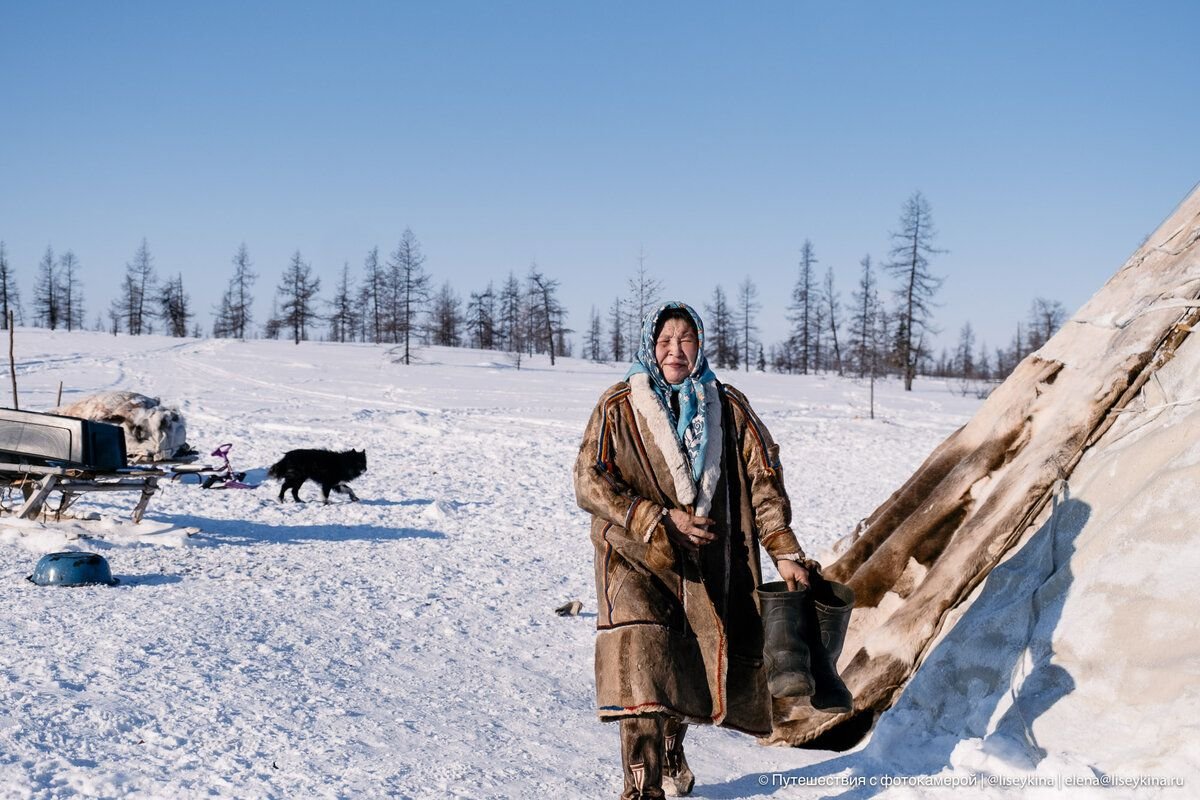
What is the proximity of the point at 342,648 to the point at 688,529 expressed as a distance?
2706 millimetres

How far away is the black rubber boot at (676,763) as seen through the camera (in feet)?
11.1

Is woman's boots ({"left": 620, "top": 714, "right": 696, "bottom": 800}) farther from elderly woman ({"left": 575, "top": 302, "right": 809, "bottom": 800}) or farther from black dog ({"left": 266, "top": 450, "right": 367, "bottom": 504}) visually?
black dog ({"left": 266, "top": 450, "right": 367, "bottom": 504})

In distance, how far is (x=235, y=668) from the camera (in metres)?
4.37

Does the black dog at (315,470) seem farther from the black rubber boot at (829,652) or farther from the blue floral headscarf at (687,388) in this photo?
the black rubber boot at (829,652)

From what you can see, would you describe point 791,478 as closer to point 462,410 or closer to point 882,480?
point 882,480

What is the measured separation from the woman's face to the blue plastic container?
170 inches

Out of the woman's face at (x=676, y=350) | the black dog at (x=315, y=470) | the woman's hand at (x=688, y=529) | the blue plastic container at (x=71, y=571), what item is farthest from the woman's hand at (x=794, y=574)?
the black dog at (x=315, y=470)

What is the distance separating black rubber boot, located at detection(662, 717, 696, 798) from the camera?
11.1 feet

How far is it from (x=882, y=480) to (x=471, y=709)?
10.9 meters

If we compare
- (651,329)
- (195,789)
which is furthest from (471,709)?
(651,329)

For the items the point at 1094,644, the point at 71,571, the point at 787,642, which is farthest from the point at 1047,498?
the point at 71,571

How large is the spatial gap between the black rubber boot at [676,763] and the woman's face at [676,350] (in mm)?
1242

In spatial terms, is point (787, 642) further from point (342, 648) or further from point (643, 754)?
point (342, 648)

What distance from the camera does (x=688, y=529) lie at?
10.1 feet
